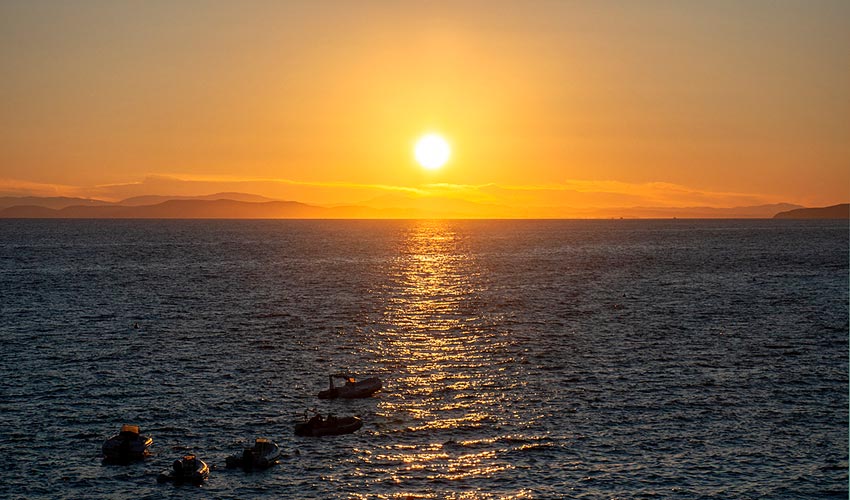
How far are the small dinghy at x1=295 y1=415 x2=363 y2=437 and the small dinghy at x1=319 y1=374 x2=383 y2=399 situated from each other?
335 inches

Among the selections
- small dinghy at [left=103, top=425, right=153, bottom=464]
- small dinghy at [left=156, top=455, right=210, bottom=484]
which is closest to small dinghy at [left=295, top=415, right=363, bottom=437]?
small dinghy at [left=156, top=455, right=210, bottom=484]

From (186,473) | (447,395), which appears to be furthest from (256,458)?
(447,395)

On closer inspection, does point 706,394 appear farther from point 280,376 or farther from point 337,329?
point 337,329

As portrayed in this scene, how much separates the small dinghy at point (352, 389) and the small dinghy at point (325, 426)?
8505mm

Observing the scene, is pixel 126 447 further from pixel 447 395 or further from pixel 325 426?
pixel 447 395

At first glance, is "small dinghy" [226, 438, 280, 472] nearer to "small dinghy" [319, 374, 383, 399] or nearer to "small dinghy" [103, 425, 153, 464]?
"small dinghy" [103, 425, 153, 464]

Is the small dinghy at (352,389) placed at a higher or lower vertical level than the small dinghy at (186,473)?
higher

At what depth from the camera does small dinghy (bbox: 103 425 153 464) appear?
172ft

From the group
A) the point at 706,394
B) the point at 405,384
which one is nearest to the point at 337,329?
the point at 405,384

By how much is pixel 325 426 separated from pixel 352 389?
10108 millimetres

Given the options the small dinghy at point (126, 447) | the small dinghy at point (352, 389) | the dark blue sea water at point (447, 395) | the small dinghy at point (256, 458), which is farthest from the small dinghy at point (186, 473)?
the small dinghy at point (352, 389)

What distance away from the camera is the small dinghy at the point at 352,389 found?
6800 centimetres

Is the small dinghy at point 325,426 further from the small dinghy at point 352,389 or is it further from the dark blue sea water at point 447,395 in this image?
the small dinghy at point 352,389

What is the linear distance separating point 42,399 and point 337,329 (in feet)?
147
